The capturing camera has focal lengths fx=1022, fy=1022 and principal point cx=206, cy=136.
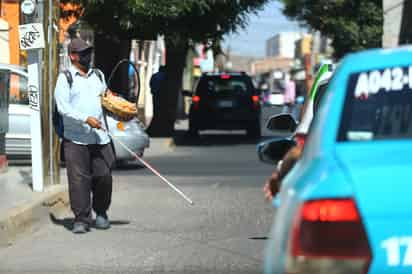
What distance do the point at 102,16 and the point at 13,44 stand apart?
6300 mm

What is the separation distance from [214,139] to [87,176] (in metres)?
18.8

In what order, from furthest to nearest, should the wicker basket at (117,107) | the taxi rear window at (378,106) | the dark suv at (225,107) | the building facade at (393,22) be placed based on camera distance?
the dark suv at (225,107) < the building facade at (393,22) < the wicker basket at (117,107) < the taxi rear window at (378,106)

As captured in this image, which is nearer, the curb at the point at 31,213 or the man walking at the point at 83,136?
the curb at the point at 31,213

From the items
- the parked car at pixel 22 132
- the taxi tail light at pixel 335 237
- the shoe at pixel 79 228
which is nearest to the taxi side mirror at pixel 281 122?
the shoe at pixel 79 228

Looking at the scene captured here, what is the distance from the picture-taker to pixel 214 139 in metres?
29.1

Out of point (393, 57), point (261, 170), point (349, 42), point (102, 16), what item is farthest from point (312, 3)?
point (393, 57)

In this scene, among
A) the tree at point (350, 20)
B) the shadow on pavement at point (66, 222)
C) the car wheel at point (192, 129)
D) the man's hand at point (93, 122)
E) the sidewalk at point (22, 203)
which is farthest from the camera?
the tree at point (350, 20)

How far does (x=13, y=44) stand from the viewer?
27.8m

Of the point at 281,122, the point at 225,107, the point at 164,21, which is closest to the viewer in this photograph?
the point at 281,122

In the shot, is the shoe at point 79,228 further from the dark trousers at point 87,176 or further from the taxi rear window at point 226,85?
the taxi rear window at point 226,85

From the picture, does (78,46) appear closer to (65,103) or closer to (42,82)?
(65,103)

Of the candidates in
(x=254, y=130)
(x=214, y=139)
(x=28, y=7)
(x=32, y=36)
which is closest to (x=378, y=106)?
(x=32, y=36)

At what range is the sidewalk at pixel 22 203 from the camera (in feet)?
33.2

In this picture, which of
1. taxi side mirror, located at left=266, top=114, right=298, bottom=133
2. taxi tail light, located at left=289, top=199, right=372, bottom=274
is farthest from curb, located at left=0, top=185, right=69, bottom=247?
taxi tail light, located at left=289, top=199, right=372, bottom=274
